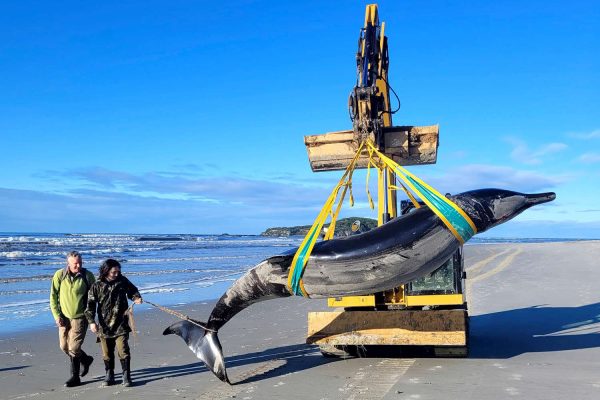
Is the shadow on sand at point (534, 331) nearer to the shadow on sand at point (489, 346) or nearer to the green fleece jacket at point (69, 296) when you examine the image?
the shadow on sand at point (489, 346)

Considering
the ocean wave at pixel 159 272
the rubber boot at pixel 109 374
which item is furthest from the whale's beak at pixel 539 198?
the ocean wave at pixel 159 272

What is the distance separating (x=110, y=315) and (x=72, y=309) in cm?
63

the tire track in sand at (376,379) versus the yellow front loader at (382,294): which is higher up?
the yellow front loader at (382,294)

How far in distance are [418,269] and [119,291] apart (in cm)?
390

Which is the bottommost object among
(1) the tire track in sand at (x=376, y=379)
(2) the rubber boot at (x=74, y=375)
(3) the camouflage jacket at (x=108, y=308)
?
(1) the tire track in sand at (x=376, y=379)

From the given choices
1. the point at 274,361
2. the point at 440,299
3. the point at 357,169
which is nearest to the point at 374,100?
A: the point at 357,169

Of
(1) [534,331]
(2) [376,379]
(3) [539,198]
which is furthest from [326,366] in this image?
(1) [534,331]

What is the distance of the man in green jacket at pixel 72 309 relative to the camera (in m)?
7.90

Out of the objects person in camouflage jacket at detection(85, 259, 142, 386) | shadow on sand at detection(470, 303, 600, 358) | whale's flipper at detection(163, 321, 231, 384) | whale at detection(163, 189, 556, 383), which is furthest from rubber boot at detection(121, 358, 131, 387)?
shadow on sand at detection(470, 303, 600, 358)

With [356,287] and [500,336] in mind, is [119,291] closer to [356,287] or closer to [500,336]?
[356,287]

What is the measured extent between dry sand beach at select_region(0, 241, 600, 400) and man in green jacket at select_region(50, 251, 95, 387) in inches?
15.2

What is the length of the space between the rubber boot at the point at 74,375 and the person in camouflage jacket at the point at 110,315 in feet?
1.36

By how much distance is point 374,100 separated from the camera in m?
8.06

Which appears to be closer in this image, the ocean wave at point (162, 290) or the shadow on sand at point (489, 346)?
the shadow on sand at point (489, 346)
